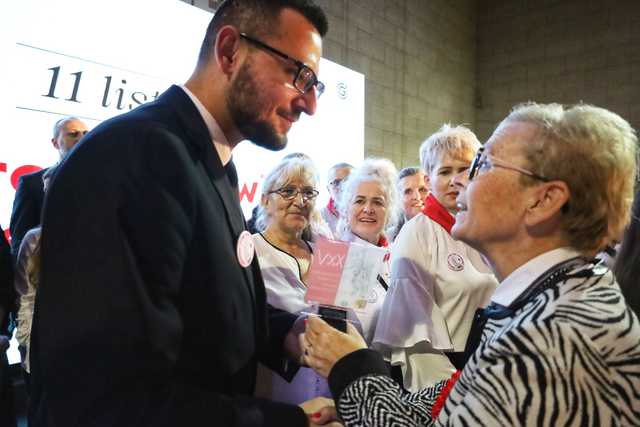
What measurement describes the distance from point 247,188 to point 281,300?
2.07 metres

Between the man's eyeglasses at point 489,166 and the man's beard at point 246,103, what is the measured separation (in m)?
0.51

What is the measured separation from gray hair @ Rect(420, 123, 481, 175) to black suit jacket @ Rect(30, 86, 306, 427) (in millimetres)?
1494

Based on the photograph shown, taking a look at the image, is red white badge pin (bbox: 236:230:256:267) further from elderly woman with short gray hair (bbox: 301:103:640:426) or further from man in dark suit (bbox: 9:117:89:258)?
man in dark suit (bbox: 9:117:89:258)

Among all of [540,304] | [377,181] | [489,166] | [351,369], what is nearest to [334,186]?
[377,181]

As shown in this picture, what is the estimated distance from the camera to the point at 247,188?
152 inches

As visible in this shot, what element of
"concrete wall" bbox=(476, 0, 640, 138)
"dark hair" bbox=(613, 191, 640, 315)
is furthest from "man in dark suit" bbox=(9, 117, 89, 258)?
"concrete wall" bbox=(476, 0, 640, 138)

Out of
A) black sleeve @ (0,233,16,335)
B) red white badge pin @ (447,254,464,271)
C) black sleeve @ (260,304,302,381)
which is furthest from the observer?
black sleeve @ (0,233,16,335)

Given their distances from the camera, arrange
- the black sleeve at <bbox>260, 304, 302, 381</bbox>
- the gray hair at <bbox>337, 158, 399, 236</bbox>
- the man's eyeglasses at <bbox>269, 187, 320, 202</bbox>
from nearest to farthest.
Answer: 1. the black sleeve at <bbox>260, 304, 302, 381</bbox>
2. the man's eyeglasses at <bbox>269, 187, 320, 202</bbox>
3. the gray hair at <bbox>337, 158, 399, 236</bbox>

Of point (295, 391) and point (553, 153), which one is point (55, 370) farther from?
point (295, 391)

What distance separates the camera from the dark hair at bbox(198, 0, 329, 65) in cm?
104

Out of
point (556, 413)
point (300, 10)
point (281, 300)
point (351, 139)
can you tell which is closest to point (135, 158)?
point (300, 10)

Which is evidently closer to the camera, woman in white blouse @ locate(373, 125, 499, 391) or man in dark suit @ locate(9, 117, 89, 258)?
woman in white blouse @ locate(373, 125, 499, 391)

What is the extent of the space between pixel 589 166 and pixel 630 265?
0.58 m

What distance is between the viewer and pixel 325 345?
3.57 feet
